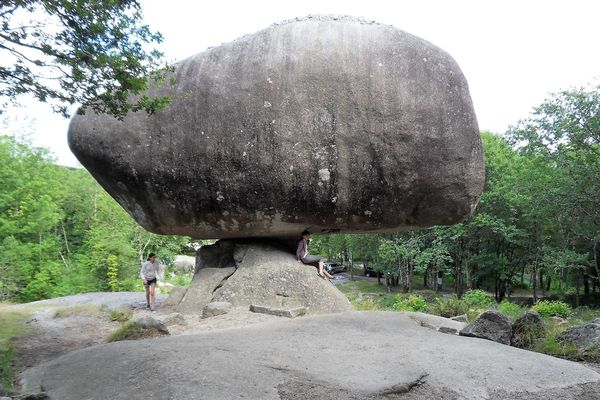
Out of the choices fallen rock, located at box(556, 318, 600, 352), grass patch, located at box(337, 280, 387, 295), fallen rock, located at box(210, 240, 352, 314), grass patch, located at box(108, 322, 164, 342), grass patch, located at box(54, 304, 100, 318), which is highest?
fallen rock, located at box(210, 240, 352, 314)

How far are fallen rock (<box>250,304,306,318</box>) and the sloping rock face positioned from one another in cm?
24

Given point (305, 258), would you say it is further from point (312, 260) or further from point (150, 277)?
point (150, 277)

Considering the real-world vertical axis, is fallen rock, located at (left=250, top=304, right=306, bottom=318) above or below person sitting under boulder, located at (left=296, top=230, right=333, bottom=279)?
below

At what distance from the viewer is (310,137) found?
826cm

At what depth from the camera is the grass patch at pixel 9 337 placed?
534cm

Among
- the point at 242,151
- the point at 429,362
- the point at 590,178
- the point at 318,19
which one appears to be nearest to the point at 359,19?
the point at 318,19

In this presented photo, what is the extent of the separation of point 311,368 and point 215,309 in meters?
3.77

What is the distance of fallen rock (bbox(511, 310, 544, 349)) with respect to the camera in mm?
7219

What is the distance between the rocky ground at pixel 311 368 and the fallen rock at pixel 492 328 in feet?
1.50

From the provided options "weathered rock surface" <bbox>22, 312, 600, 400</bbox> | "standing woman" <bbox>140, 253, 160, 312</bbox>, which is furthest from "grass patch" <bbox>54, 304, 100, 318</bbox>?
"weathered rock surface" <bbox>22, 312, 600, 400</bbox>

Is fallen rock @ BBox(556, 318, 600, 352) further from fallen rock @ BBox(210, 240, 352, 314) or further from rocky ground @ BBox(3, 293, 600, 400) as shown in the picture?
fallen rock @ BBox(210, 240, 352, 314)

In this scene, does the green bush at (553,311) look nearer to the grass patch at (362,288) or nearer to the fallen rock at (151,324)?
the fallen rock at (151,324)

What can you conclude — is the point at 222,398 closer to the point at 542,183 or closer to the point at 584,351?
the point at 584,351

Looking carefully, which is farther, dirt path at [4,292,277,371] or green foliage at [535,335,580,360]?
dirt path at [4,292,277,371]
